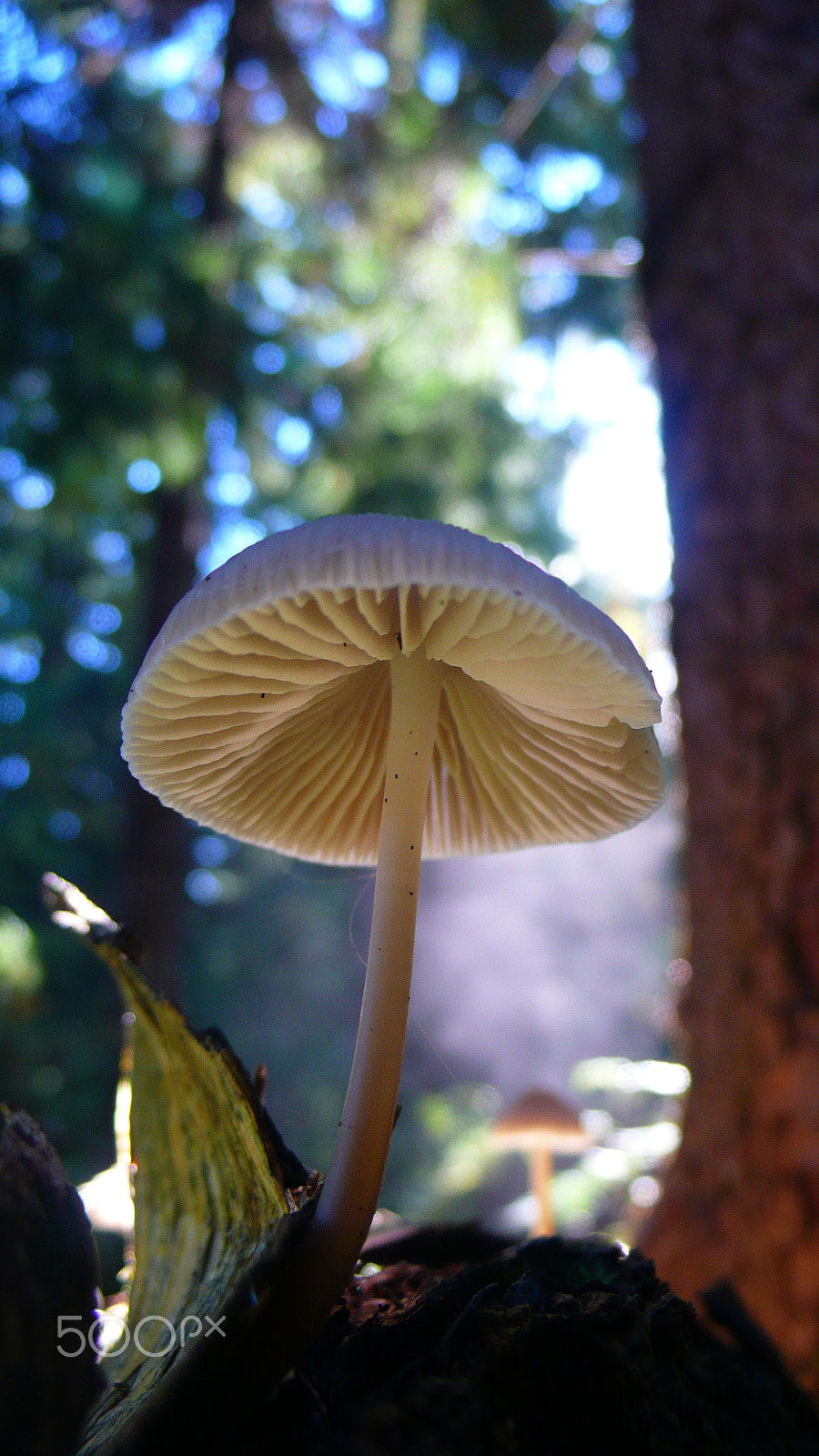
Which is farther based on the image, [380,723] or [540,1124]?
[540,1124]

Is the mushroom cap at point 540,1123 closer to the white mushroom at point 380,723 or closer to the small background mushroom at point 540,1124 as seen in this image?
the small background mushroom at point 540,1124

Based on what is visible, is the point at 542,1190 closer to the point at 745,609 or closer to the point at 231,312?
the point at 745,609

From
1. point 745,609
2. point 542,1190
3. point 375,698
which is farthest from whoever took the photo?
point 542,1190

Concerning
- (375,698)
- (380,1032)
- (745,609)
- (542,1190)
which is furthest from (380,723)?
(542,1190)

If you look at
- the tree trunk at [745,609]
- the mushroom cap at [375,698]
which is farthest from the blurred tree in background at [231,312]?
the mushroom cap at [375,698]

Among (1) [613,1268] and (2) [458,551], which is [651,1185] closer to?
(1) [613,1268]

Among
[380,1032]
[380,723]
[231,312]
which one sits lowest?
[380,1032]

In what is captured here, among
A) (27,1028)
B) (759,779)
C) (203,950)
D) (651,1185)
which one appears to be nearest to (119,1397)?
(759,779)
